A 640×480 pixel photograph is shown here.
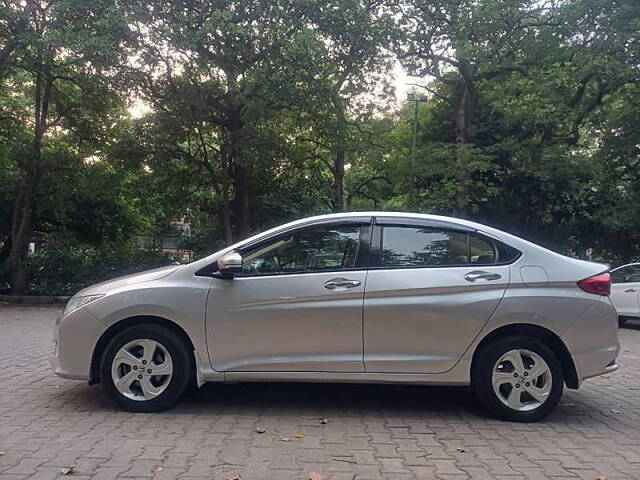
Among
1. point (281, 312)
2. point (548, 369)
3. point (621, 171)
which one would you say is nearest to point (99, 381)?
point (281, 312)

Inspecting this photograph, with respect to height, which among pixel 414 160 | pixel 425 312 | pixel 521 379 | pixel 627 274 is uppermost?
pixel 414 160

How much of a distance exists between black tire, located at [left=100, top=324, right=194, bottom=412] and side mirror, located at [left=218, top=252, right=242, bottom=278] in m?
0.66

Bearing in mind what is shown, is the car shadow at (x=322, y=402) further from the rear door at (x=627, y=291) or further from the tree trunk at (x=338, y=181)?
the tree trunk at (x=338, y=181)

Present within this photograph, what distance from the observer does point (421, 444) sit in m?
4.21

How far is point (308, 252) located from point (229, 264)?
710 mm

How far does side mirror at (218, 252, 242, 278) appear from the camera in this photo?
4738mm

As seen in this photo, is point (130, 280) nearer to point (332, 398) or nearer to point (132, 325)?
point (132, 325)

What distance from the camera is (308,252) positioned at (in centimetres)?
504

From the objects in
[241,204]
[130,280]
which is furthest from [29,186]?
[130,280]

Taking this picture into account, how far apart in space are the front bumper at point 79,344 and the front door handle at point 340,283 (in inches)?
74.6

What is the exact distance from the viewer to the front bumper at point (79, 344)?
4844 millimetres

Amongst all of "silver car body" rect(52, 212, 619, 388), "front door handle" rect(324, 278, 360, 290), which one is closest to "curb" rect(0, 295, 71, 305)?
"silver car body" rect(52, 212, 619, 388)

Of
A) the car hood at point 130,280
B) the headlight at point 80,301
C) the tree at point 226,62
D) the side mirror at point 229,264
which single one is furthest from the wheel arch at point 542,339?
the tree at point 226,62

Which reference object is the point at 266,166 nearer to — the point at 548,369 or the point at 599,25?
the point at 599,25
